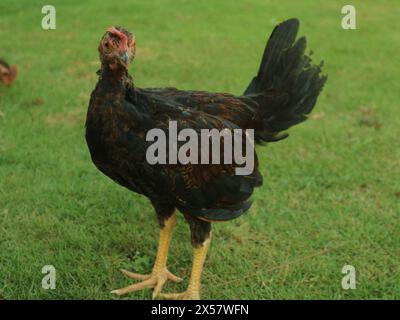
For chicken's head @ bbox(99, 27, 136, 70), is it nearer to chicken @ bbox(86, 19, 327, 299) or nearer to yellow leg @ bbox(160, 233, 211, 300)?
chicken @ bbox(86, 19, 327, 299)

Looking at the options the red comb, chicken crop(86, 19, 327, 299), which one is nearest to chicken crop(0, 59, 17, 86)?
chicken crop(86, 19, 327, 299)

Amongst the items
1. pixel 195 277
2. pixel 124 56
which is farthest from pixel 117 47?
pixel 195 277

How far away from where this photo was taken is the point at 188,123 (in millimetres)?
3383

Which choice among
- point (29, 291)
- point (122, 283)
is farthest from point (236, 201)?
point (29, 291)

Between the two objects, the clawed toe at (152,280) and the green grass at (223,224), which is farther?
the green grass at (223,224)

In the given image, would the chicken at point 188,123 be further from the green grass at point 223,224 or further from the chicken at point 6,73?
the chicken at point 6,73

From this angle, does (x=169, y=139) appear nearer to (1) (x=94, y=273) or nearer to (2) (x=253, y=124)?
(2) (x=253, y=124)

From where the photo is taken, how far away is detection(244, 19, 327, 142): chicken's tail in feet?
13.5

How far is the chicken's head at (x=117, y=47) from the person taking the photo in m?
2.91

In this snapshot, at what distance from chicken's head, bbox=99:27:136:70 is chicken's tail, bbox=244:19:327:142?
1415mm

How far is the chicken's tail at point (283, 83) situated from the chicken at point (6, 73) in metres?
4.49

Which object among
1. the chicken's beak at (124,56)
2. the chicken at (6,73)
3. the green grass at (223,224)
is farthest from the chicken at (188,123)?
the chicken at (6,73)

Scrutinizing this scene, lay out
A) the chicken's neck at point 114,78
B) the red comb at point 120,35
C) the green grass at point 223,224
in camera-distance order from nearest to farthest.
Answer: the red comb at point 120,35
the chicken's neck at point 114,78
the green grass at point 223,224

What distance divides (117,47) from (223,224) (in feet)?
7.73
